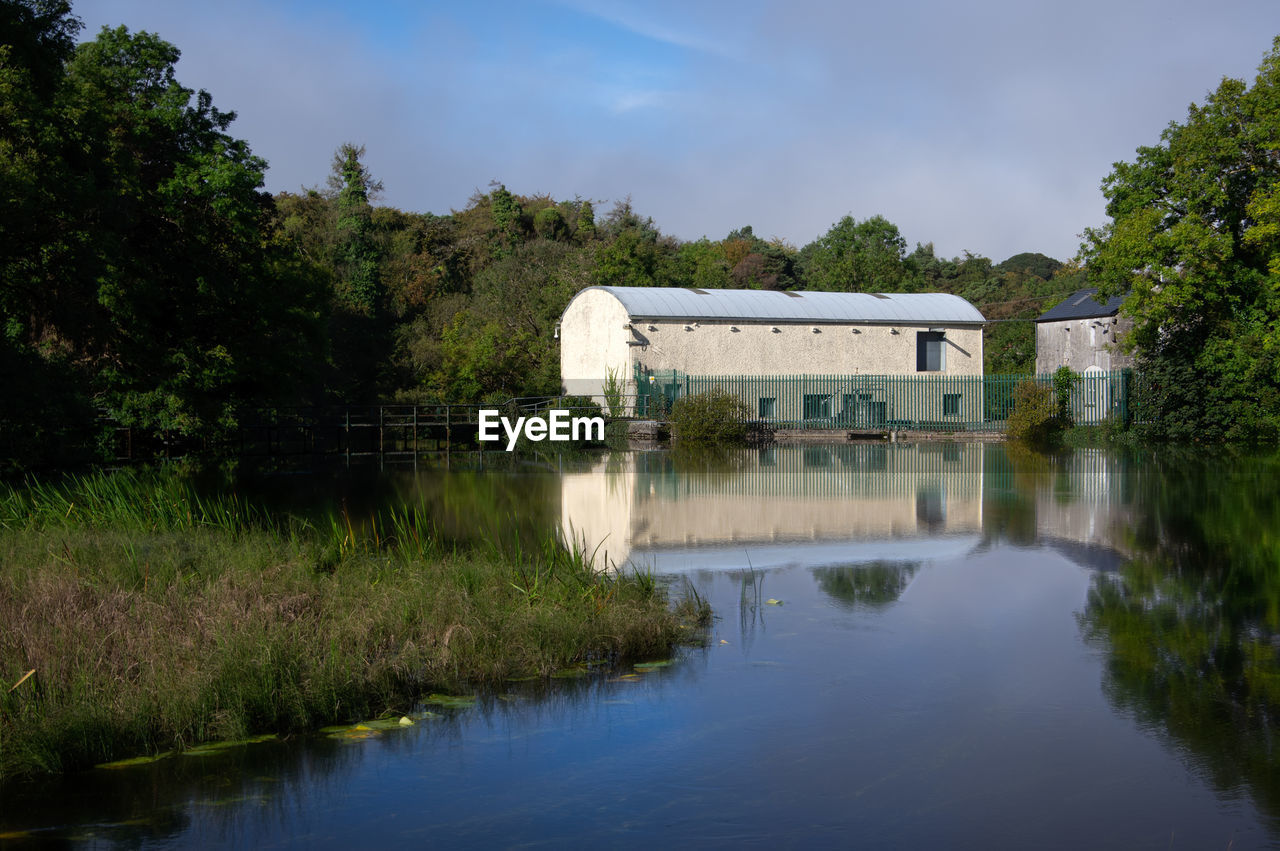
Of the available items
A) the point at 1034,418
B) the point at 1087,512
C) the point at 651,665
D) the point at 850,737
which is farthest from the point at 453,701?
the point at 1034,418

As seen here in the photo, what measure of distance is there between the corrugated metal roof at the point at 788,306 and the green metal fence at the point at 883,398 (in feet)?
7.14

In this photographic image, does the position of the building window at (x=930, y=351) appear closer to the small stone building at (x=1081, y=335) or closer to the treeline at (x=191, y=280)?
the small stone building at (x=1081, y=335)

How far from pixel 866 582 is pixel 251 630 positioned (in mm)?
6501

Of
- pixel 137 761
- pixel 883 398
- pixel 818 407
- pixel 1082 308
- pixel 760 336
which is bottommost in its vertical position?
pixel 137 761

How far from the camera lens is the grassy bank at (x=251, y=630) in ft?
22.9

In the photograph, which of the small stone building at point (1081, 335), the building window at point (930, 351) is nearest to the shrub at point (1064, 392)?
the small stone building at point (1081, 335)

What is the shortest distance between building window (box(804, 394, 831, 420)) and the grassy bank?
29356 millimetres

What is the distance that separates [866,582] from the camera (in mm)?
11852

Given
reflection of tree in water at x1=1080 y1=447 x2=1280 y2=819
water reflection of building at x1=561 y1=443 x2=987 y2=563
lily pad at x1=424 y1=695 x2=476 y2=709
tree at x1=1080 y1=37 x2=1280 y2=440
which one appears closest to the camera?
reflection of tree in water at x1=1080 y1=447 x2=1280 y2=819

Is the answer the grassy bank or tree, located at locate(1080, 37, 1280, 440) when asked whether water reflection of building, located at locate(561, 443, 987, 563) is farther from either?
tree, located at locate(1080, 37, 1280, 440)

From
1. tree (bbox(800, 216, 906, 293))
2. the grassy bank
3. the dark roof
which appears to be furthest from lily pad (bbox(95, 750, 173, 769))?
tree (bbox(800, 216, 906, 293))

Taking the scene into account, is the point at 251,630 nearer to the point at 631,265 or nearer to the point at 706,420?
the point at 706,420

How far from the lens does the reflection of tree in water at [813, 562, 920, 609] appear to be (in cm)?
1103

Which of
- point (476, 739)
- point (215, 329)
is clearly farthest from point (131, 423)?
point (476, 739)
